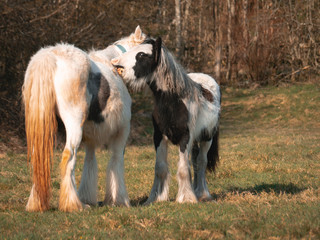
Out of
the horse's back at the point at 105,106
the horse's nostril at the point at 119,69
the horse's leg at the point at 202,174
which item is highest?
the horse's nostril at the point at 119,69

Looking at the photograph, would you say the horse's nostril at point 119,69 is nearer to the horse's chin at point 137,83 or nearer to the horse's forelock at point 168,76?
the horse's chin at point 137,83

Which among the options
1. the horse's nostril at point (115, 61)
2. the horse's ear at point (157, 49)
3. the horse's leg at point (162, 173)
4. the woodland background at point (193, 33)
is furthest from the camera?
the woodland background at point (193, 33)

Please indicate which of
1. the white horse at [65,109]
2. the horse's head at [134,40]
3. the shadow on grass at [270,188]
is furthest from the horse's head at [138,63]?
the shadow on grass at [270,188]

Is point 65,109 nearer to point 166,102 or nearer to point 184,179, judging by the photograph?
point 166,102

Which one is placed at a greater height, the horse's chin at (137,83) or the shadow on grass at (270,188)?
the horse's chin at (137,83)

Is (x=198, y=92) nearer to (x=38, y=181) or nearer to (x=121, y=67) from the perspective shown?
(x=121, y=67)

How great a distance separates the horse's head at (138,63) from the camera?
5652 millimetres

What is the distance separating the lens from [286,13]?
21328 mm

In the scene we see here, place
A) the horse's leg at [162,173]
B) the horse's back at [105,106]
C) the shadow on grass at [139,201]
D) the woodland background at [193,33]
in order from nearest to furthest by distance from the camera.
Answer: the horse's back at [105,106] < the horse's leg at [162,173] < the shadow on grass at [139,201] < the woodland background at [193,33]

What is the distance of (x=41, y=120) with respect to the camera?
4887 millimetres

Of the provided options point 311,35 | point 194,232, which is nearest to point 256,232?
point 194,232

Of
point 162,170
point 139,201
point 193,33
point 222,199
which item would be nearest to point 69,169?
point 162,170

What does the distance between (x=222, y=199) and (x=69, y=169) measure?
86.0 inches

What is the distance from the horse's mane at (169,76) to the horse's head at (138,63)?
0.23 ft
